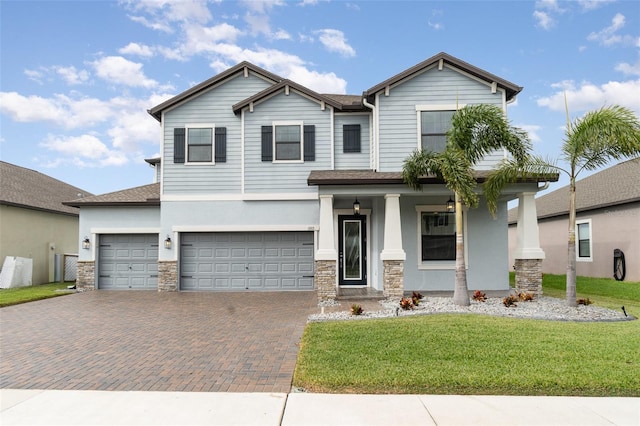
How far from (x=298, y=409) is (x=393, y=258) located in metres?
7.48

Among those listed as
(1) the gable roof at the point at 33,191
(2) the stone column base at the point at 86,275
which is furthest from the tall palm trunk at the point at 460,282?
(1) the gable roof at the point at 33,191

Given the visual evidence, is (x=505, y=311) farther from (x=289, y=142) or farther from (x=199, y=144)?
(x=199, y=144)

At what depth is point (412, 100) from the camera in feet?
41.8

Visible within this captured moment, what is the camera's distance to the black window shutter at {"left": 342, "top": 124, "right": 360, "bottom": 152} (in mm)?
14109

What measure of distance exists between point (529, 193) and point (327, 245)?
604 cm

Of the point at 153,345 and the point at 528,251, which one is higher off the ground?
the point at 528,251

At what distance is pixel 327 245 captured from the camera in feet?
37.8

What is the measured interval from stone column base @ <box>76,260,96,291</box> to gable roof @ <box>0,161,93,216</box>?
3.85 metres

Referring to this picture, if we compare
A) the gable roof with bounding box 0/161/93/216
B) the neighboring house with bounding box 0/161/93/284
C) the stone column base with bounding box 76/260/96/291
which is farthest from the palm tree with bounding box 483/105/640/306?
the neighboring house with bounding box 0/161/93/284

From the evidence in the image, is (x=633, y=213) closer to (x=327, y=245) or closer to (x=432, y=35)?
(x=432, y=35)

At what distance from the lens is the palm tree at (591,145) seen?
29.1 ft

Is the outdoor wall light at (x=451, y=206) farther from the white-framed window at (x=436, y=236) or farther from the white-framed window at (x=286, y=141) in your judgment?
the white-framed window at (x=286, y=141)

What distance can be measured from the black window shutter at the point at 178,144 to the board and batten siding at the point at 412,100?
22.9ft

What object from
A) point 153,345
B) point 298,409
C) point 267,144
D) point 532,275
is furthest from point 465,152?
point 153,345
